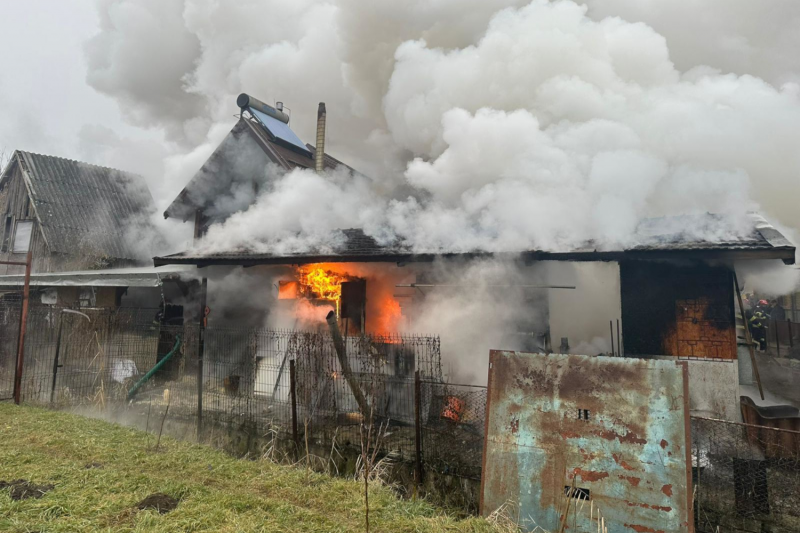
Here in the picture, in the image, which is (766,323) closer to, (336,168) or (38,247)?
(336,168)

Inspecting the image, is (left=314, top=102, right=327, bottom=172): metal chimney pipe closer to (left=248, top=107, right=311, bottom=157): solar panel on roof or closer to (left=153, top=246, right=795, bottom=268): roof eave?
(left=248, top=107, right=311, bottom=157): solar panel on roof

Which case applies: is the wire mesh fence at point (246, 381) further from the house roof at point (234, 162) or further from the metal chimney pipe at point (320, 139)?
the metal chimney pipe at point (320, 139)

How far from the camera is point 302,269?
38.3 ft

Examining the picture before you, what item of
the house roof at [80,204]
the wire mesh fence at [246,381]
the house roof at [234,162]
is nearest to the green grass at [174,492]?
the wire mesh fence at [246,381]

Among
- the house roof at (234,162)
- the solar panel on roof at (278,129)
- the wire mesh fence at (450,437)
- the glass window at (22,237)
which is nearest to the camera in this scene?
the wire mesh fence at (450,437)

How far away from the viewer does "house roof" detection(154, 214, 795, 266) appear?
7.29 metres

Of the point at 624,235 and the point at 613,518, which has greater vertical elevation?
the point at 624,235

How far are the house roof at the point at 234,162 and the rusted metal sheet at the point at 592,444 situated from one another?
12.0m

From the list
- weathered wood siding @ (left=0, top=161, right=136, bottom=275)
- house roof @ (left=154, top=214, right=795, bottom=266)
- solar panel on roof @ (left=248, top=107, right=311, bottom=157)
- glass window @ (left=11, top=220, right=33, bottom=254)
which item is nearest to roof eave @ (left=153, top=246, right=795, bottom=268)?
house roof @ (left=154, top=214, right=795, bottom=266)

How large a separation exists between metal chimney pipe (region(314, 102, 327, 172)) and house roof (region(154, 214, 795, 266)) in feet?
16.3

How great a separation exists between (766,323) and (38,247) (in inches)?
1127

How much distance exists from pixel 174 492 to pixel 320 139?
481 inches

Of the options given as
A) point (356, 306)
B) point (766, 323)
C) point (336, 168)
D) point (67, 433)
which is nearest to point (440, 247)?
point (356, 306)

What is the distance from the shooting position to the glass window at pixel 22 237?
704 inches
